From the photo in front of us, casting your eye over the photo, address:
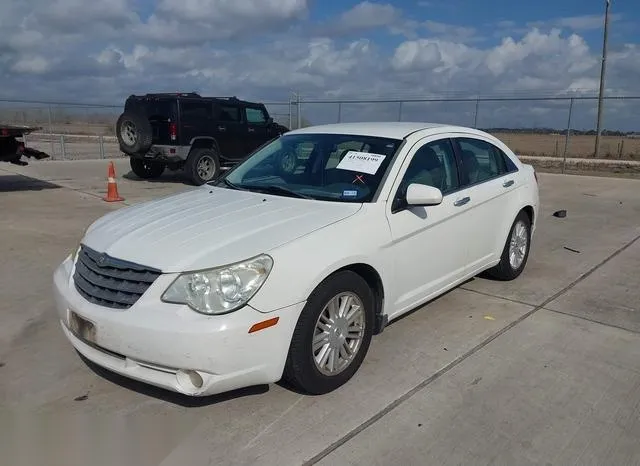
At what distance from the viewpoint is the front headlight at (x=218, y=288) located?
2824 mm

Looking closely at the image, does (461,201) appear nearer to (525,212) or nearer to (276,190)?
(276,190)

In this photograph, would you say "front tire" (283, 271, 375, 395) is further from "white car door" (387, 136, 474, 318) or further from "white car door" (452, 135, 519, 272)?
"white car door" (452, 135, 519, 272)

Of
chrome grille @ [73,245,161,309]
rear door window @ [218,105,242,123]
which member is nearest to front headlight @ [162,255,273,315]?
chrome grille @ [73,245,161,309]

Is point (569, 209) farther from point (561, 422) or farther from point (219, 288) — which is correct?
point (219, 288)

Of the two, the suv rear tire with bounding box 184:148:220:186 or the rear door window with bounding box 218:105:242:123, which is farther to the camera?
the rear door window with bounding box 218:105:242:123

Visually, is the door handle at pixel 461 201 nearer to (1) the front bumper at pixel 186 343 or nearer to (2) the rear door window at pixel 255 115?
(1) the front bumper at pixel 186 343

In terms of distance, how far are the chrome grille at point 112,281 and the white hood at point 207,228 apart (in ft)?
0.16

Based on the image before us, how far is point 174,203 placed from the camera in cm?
407

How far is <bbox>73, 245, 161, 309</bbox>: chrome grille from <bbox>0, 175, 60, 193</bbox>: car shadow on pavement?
32.6 feet

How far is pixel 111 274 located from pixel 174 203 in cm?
108

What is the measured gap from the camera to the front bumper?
109 inches

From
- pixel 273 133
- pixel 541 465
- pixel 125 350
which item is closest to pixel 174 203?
pixel 125 350

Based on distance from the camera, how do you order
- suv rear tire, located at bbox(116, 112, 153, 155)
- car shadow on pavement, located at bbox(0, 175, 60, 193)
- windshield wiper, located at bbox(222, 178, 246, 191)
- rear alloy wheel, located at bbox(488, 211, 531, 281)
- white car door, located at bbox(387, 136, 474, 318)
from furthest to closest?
suv rear tire, located at bbox(116, 112, 153, 155)
car shadow on pavement, located at bbox(0, 175, 60, 193)
rear alloy wheel, located at bbox(488, 211, 531, 281)
windshield wiper, located at bbox(222, 178, 246, 191)
white car door, located at bbox(387, 136, 474, 318)

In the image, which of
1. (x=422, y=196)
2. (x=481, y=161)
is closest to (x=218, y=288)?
(x=422, y=196)
